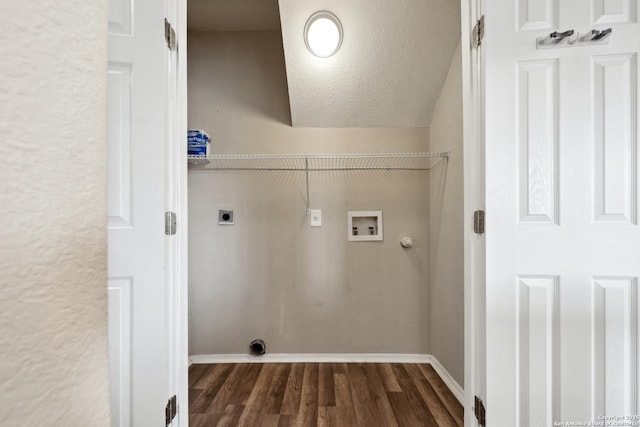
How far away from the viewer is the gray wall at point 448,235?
164cm

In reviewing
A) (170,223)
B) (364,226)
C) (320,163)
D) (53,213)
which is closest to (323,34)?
(320,163)

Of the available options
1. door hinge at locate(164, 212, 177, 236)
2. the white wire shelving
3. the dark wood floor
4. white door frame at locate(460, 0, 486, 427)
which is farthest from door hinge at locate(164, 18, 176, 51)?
the dark wood floor

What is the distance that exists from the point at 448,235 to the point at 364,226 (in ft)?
2.03

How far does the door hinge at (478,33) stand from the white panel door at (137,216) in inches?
48.5

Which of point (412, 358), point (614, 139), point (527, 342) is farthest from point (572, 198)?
point (412, 358)

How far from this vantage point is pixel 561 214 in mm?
983

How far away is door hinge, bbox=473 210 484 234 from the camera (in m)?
1.03

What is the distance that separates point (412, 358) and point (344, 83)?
211 centimetres

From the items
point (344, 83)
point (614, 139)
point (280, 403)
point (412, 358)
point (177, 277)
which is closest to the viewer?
point (614, 139)

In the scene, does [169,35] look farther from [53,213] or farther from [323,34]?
[53,213]

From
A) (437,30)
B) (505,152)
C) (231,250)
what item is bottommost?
(231,250)

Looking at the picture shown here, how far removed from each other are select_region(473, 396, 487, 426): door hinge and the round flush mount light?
78.0 inches

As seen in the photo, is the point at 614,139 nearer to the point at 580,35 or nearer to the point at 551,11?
the point at 580,35

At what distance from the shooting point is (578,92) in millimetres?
983
